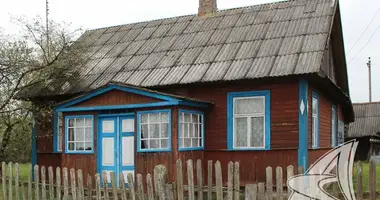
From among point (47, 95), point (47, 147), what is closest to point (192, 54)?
point (47, 95)

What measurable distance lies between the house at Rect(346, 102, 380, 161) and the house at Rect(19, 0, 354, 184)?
15919 millimetres

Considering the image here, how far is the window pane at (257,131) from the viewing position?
1230 cm

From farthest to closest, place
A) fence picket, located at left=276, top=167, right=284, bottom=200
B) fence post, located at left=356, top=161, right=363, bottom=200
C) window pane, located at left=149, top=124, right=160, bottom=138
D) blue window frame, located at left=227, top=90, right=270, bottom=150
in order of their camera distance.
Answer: blue window frame, located at left=227, top=90, right=270, bottom=150 → window pane, located at left=149, top=124, right=160, bottom=138 → fence picket, located at left=276, top=167, right=284, bottom=200 → fence post, located at left=356, top=161, right=363, bottom=200

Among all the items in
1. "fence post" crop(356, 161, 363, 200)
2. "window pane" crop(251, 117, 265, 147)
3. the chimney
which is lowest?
"fence post" crop(356, 161, 363, 200)

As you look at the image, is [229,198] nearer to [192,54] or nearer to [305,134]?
[305,134]

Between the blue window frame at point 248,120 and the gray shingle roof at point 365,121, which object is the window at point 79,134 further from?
the gray shingle roof at point 365,121

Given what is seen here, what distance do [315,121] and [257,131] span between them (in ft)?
7.70

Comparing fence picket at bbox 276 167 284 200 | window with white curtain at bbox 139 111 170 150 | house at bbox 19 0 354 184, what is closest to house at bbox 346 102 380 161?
house at bbox 19 0 354 184

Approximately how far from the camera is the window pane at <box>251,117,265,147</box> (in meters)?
12.3

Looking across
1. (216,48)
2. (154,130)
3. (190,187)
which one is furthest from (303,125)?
(190,187)

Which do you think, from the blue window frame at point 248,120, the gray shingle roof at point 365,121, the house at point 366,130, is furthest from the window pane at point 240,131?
the gray shingle roof at point 365,121

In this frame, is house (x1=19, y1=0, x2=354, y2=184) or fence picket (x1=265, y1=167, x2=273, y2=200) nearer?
fence picket (x1=265, y1=167, x2=273, y2=200)

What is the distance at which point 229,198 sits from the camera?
6.60 m

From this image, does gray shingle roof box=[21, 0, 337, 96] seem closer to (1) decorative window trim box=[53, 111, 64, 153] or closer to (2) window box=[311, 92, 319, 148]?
(1) decorative window trim box=[53, 111, 64, 153]
